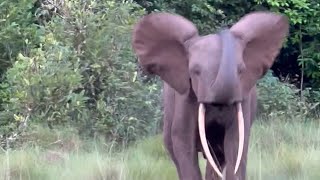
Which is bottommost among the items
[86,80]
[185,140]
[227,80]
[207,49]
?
[185,140]

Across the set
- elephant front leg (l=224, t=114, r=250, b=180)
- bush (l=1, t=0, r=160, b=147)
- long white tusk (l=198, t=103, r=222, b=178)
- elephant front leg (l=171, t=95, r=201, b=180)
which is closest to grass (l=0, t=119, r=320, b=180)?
bush (l=1, t=0, r=160, b=147)

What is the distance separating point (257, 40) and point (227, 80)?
74 centimetres

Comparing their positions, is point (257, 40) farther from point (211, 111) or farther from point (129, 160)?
point (129, 160)

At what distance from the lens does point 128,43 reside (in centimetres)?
963

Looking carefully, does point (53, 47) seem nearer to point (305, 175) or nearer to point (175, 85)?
point (305, 175)

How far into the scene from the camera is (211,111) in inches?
224

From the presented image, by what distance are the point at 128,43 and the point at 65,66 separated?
2.43 ft

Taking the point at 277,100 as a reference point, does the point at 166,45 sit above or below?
above

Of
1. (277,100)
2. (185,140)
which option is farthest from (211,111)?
(277,100)

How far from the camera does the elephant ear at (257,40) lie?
5789 mm

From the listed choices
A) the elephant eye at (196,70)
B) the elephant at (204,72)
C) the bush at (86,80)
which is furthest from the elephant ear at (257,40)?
the bush at (86,80)

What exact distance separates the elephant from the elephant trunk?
6 cm

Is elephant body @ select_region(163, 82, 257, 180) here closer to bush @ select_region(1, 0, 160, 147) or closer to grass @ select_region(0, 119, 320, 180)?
grass @ select_region(0, 119, 320, 180)

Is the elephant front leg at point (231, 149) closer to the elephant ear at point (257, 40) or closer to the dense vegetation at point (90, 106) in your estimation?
the elephant ear at point (257, 40)
